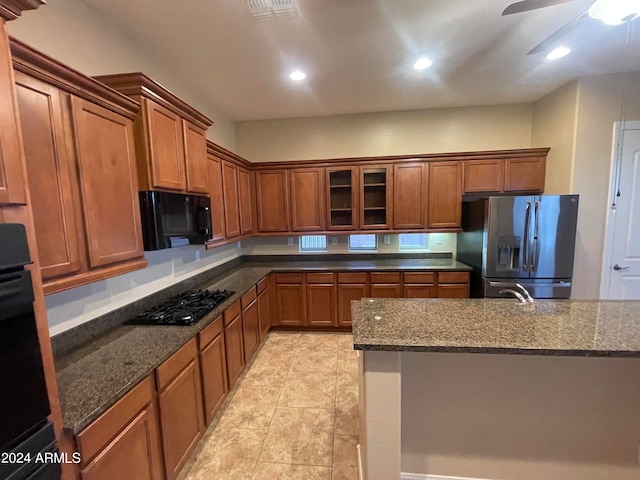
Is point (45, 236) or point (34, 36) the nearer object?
point (45, 236)

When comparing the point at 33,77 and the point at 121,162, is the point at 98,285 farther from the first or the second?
the point at 33,77

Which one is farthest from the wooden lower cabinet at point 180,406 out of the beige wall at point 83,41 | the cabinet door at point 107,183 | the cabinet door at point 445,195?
the cabinet door at point 445,195

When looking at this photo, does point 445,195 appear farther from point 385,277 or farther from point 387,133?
point 385,277

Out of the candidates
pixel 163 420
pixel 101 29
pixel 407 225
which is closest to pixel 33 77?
pixel 101 29

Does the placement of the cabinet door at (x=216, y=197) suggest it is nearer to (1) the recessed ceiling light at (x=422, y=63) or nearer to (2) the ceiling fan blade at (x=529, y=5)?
(1) the recessed ceiling light at (x=422, y=63)

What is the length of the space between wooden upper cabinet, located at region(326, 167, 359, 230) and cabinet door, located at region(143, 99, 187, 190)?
2.13 metres

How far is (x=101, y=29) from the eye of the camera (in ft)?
6.40

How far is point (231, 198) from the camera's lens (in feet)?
11.0

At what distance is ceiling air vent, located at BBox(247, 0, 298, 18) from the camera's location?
1826 millimetres

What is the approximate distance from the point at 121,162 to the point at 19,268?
0.99 meters

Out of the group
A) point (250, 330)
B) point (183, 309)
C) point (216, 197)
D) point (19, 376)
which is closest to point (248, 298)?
point (250, 330)

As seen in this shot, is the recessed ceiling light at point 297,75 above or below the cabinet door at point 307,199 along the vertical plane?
above

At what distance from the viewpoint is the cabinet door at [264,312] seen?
11.4ft

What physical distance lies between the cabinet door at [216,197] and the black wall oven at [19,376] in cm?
192
